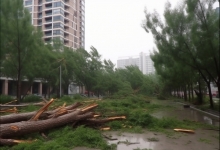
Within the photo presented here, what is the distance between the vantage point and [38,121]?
6.47 meters

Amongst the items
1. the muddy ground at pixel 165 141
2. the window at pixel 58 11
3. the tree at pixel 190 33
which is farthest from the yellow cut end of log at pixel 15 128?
the window at pixel 58 11

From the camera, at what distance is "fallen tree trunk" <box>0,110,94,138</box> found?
18.9 ft

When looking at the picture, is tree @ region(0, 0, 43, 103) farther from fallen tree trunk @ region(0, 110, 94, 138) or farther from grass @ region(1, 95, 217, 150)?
fallen tree trunk @ region(0, 110, 94, 138)

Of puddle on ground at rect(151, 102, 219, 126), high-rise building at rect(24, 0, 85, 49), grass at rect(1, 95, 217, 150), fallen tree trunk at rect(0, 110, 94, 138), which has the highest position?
high-rise building at rect(24, 0, 85, 49)

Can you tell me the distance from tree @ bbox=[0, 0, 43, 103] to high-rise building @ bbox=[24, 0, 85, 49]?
36.5 meters

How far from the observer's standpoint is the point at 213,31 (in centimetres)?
1256

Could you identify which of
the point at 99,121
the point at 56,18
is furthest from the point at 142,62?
the point at 99,121

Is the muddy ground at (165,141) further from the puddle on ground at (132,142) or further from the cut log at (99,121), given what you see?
the cut log at (99,121)

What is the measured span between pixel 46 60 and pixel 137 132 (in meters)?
17.6

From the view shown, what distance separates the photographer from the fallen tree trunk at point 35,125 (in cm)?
577

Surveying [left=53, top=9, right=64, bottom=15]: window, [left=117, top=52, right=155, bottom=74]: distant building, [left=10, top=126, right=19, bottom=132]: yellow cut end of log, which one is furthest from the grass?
[left=117, top=52, right=155, bottom=74]: distant building

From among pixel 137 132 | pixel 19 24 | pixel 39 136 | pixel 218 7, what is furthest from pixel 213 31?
pixel 19 24

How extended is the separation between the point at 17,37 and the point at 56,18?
4146 centimetres

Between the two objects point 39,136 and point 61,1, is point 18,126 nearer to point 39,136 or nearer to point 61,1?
point 39,136
